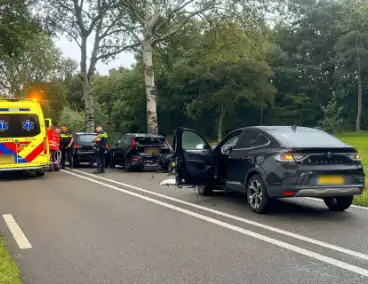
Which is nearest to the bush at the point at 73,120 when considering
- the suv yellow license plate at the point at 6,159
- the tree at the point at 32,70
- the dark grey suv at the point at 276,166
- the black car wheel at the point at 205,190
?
the tree at the point at 32,70

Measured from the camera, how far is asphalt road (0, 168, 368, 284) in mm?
4992

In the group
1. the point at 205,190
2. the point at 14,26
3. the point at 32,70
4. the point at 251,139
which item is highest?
the point at 32,70

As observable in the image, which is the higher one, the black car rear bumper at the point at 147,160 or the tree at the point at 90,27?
the tree at the point at 90,27

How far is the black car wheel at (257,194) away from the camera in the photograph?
8156 mm

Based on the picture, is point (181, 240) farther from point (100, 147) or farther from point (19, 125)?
point (100, 147)

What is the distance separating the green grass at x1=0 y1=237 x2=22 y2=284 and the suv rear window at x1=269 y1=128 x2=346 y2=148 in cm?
465

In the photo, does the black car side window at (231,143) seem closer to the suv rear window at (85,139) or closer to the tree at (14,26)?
the suv rear window at (85,139)

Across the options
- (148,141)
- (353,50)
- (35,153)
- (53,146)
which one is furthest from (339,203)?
(353,50)

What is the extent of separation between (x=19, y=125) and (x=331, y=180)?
409 inches

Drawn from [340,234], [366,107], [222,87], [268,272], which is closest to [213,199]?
[340,234]

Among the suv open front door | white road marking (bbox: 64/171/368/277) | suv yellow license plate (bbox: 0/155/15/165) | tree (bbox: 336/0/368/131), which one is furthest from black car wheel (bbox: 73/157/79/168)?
tree (bbox: 336/0/368/131)

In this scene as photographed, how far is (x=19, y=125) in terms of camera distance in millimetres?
14859

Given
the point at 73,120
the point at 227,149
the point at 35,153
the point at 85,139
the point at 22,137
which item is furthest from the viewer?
the point at 73,120

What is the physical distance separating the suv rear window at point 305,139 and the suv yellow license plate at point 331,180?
1.79 ft
